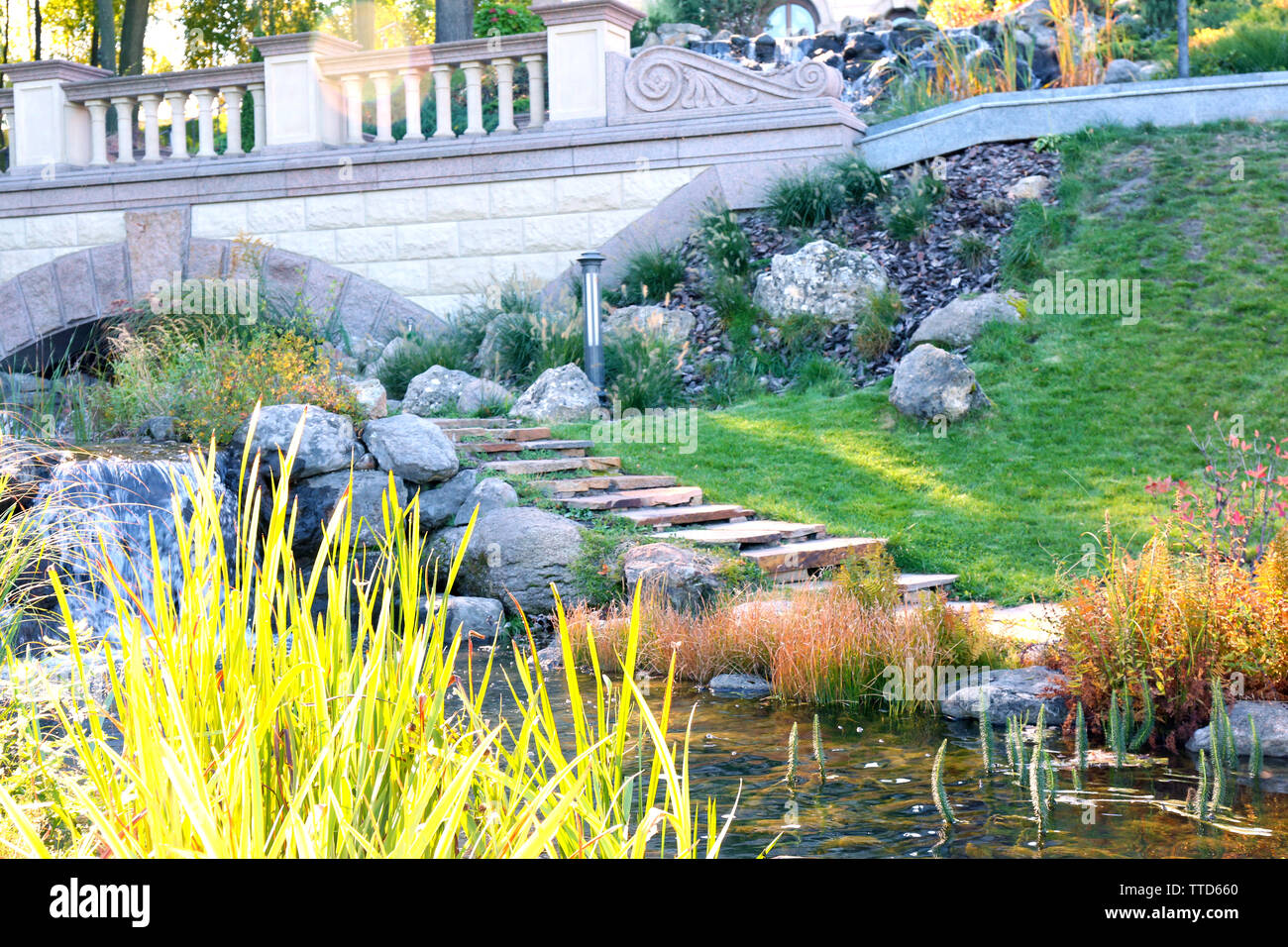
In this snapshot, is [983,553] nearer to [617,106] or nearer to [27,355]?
[617,106]

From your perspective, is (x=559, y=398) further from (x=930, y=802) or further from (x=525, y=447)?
(x=930, y=802)

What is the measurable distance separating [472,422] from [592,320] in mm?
1911

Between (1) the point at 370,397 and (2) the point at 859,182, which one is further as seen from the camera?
(2) the point at 859,182

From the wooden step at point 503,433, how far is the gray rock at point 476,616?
8.35ft

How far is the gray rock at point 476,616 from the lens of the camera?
789cm

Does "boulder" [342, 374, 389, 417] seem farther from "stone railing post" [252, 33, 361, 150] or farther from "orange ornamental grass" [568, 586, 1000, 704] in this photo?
"stone railing post" [252, 33, 361, 150]

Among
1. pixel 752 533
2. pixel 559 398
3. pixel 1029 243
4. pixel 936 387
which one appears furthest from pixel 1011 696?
pixel 1029 243

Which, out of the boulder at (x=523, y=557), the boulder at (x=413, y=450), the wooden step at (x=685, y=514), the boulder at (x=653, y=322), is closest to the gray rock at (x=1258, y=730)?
the boulder at (x=523, y=557)

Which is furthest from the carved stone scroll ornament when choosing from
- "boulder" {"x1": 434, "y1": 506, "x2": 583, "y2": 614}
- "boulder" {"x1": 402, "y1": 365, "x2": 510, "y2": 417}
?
"boulder" {"x1": 434, "y1": 506, "x2": 583, "y2": 614}

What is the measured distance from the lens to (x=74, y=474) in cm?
775

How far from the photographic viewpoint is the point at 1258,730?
5242 millimetres

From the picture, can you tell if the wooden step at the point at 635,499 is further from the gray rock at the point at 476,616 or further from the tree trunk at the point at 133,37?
the tree trunk at the point at 133,37

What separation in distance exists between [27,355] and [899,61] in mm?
13786

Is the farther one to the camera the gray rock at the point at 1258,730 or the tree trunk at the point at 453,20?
the tree trunk at the point at 453,20
